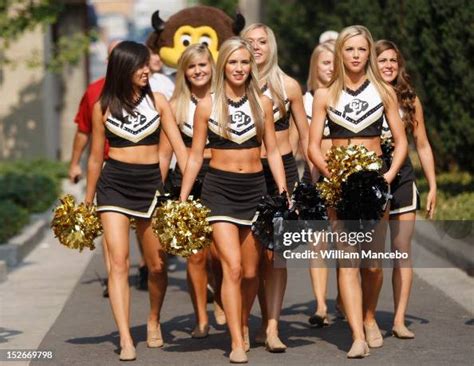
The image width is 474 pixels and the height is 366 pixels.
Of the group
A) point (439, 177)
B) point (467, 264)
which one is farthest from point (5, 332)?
point (439, 177)

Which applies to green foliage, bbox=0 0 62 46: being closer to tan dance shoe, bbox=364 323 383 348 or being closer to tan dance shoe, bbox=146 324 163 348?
tan dance shoe, bbox=146 324 163 348

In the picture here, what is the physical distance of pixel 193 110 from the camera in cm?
1020

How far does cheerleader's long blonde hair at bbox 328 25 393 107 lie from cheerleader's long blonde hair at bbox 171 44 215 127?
4.41 feet

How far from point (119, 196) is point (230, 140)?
82 cm

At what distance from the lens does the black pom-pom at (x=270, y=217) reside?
8.68 meters

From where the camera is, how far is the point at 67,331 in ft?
33.3

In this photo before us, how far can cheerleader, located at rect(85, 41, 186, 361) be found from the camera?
8961 millimetres

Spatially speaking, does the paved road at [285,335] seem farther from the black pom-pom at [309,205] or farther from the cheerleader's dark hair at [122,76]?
the cheerleader's dark hair at [122,76]

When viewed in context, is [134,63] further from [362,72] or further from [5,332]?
[5,332]

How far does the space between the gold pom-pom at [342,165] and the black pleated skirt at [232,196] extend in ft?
1.44

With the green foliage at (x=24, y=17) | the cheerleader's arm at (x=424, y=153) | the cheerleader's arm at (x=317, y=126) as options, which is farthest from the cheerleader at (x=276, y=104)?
the green foliage at (x=24, y=17)

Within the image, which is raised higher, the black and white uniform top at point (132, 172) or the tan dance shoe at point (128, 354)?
the black and white uniform top at point (132, 172)

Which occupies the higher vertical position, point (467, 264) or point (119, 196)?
point (119, 196)

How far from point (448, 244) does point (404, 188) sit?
171 inches
